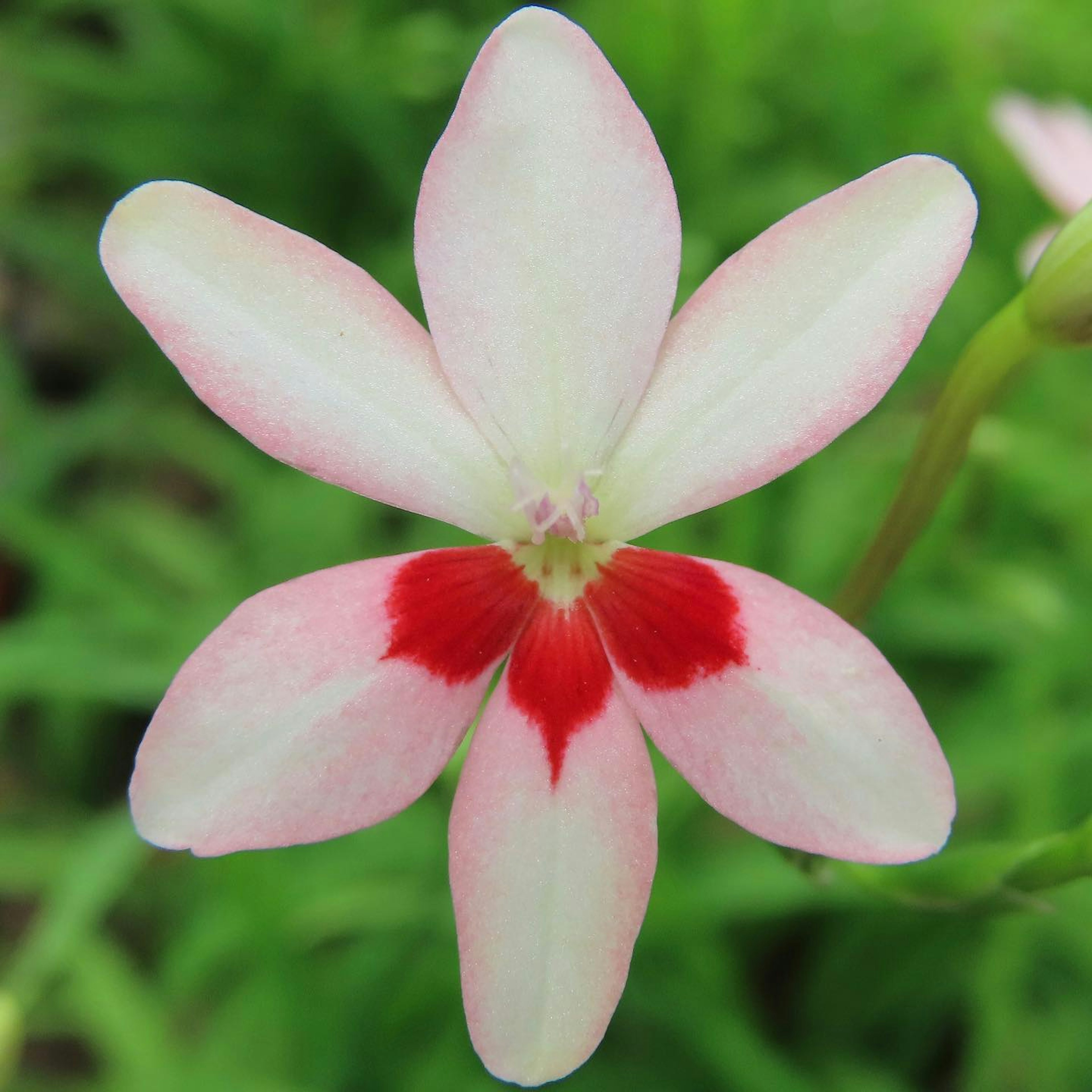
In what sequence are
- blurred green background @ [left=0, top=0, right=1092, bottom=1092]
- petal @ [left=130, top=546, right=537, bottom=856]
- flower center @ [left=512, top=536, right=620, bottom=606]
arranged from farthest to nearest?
blurred green background @ [left=0, top=0, right=1092, bottom=1092] < flower center @ [left=512, top=536, right=620, bottom=606] < petal @ [left=130, top=546, right=537, bottom=856]

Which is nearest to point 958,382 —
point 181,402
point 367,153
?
point 367,153

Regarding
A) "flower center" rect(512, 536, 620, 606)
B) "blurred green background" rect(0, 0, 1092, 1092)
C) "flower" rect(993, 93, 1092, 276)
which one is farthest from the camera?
"blurred green background" rect(0, 0, 1092, 1092)

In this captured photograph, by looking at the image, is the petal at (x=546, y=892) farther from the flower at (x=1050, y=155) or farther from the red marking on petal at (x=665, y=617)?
the flower at (x=1050, y=155)

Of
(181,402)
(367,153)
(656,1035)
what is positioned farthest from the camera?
(181,402)

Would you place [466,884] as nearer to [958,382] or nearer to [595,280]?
[595,280]

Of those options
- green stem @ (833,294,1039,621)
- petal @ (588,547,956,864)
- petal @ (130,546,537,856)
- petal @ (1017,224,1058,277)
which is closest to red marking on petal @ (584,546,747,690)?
petal @ (588,547,956,864)

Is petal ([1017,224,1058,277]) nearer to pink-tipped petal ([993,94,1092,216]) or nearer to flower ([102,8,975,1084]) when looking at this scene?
pink-tipped petal ([993,94,1092,216])
